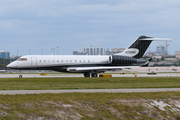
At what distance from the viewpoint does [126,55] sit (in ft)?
197

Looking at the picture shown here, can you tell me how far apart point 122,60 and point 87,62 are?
646 cm

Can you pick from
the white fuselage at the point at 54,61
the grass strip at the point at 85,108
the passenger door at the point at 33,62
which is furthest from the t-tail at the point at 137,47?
the grass strip at the point at 85,108

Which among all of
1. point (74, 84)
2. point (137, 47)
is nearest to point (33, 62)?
point (74, 84)

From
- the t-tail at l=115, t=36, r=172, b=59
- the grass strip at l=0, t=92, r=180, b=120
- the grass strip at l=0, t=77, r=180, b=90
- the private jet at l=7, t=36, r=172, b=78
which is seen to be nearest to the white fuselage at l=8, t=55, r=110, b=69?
the private jet at l=7, t=36, r=172, b=78

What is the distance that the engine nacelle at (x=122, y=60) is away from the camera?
57562mm

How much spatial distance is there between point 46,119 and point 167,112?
29.1 feet

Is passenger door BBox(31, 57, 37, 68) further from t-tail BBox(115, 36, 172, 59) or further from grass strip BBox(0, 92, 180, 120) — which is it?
grass strip BBox(0, 92, 180, 120)

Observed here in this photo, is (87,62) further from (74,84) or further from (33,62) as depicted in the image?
(74,84)

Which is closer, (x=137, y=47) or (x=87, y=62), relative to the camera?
(x=87, y=62)

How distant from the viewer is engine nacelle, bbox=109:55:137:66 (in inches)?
2266

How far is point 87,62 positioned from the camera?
5766 centimetres

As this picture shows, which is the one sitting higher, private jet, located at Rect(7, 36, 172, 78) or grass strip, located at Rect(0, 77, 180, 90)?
private jet, located at Rect(7, 36, 172, 78)

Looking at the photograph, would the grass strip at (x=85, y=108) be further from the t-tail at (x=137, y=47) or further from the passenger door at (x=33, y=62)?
the t-tail at (x=137, y=47)

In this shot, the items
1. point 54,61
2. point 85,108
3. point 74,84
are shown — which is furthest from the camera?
point 54,61
